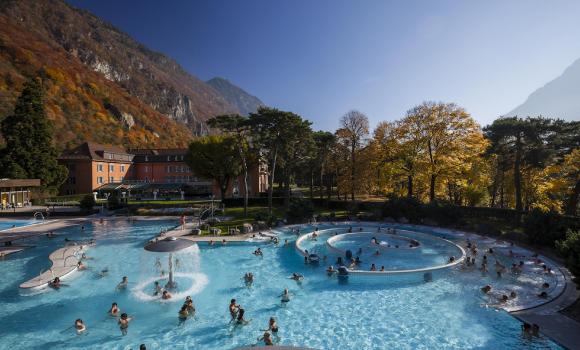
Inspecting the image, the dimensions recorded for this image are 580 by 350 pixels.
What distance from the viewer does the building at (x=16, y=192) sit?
45.3m

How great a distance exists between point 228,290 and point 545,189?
34370mm

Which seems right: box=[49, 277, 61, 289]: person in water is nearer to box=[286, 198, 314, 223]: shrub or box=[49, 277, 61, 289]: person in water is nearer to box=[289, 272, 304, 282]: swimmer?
box=[289, 272, 304, 282]: swimmer

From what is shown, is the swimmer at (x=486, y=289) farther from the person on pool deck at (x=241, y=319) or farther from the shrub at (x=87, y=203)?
the shrub at (x=87, y=203)

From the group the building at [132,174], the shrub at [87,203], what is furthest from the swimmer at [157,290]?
the building at [132,174]

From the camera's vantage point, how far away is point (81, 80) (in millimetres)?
118125

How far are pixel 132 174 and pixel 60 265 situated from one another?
169ft

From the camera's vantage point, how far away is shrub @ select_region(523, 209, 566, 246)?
23.0 metres

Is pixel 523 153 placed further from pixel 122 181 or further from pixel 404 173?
pixel 122 181

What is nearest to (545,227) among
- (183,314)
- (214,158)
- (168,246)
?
(183,314)

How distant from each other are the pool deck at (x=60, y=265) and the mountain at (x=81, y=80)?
72.7 metres

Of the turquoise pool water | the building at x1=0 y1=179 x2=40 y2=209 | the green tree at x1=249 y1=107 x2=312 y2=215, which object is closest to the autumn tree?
the green tree at x1=249 y1=107 x2=312 y2=215

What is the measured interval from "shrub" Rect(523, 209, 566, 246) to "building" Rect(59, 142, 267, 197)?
43166mm

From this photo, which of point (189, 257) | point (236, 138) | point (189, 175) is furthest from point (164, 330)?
point (189, 175)

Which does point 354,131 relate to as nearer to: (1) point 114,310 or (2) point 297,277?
(2) point 297,277
